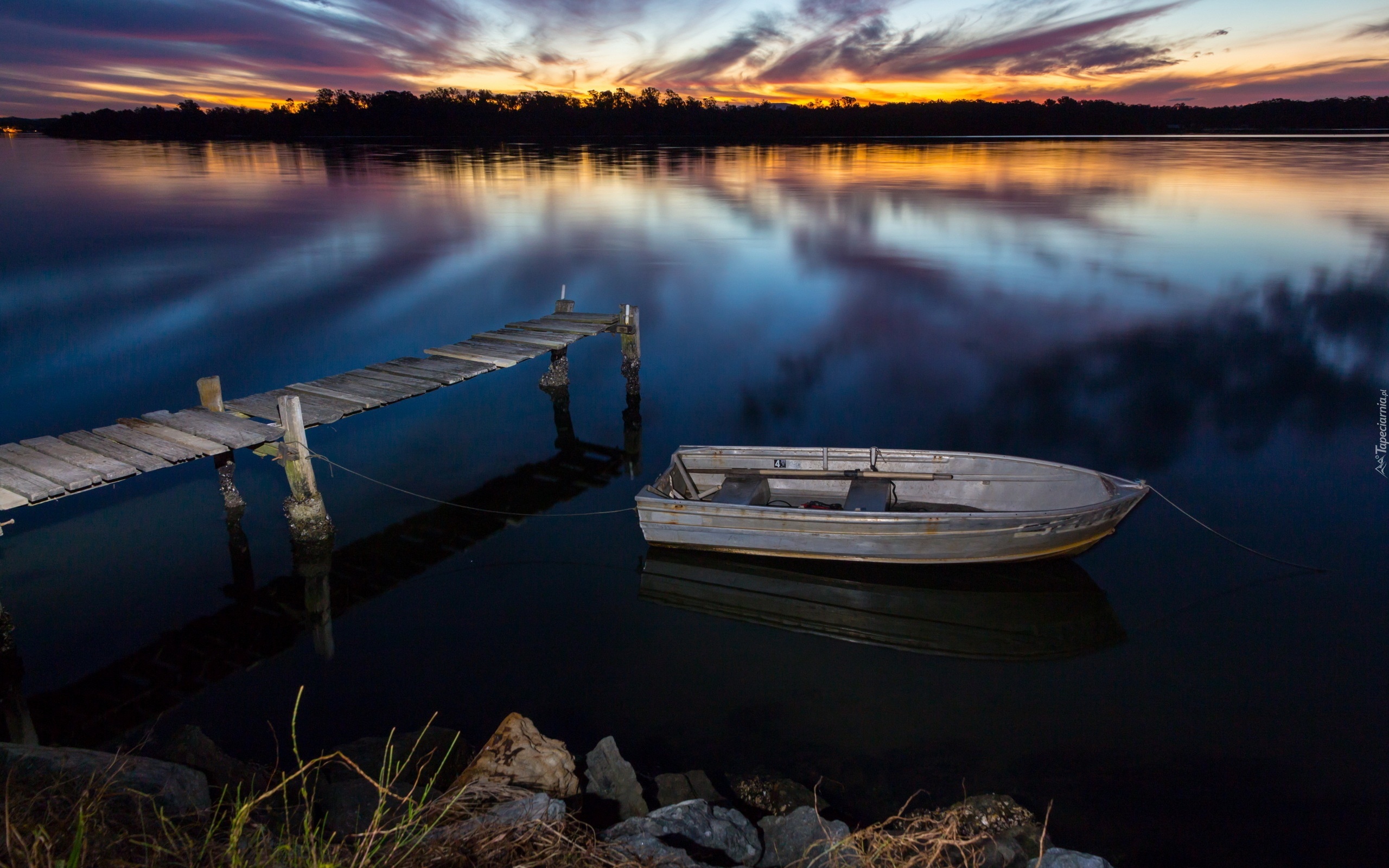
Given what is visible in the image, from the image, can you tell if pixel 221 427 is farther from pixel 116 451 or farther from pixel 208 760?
pixel 208 760

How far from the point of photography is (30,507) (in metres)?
12.7

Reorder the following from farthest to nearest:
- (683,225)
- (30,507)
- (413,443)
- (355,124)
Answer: (355,124) → (683,225) → (413,443) → (30,507)

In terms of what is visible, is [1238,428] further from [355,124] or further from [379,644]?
[355,124]

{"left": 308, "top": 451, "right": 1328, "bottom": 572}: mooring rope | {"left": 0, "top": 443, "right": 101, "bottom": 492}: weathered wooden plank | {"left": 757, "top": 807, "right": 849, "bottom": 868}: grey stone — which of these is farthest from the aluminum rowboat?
{"left": 0, "top": 443, "right": 101, "bottom": 492}: weathered wooden plank

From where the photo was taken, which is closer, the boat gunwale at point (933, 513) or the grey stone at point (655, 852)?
the grey stone at point (655, 852)

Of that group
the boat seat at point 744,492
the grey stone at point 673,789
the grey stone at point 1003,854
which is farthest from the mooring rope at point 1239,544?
the grey stone at point 673,789

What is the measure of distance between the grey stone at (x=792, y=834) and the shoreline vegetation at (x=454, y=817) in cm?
1

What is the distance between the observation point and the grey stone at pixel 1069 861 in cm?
540

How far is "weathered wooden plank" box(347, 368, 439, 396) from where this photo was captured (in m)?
12.8

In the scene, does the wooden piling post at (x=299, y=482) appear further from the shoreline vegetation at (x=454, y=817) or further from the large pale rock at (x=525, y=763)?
the large pale rock at (x=525, y=763)

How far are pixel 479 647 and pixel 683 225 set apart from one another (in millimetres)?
37106

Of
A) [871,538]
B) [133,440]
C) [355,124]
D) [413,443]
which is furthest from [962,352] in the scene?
[355,124]

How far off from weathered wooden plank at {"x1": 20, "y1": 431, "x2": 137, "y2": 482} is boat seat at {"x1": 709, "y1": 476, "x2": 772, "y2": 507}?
7.39m

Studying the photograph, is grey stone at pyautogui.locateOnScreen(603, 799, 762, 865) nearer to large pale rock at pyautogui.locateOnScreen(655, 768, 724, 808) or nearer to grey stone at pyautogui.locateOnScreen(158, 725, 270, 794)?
large pale rock at pyautogui.locateOnScreen(655, 768, 724, 808)
